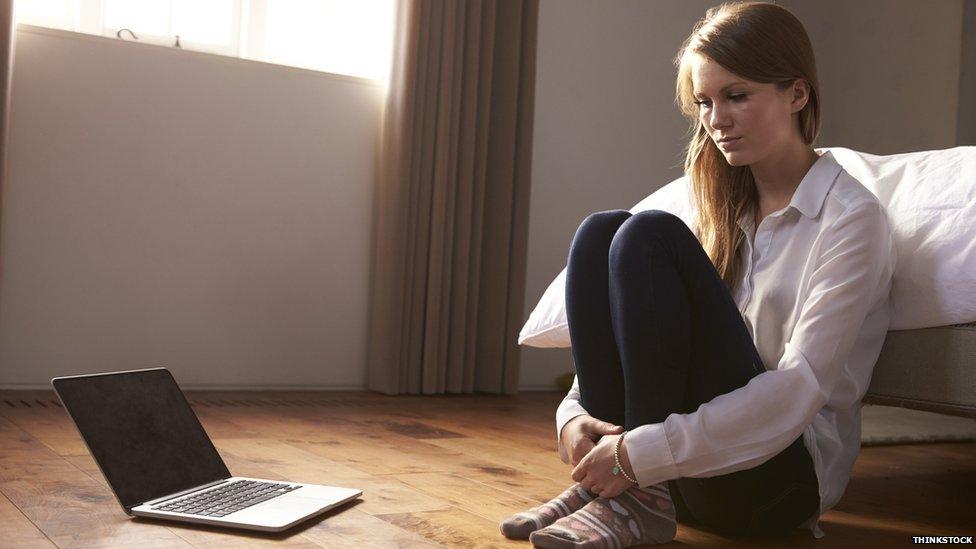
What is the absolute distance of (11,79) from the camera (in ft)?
8.77

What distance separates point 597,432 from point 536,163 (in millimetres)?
2416

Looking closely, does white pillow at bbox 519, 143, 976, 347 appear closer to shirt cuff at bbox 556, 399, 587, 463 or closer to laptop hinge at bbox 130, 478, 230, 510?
shirt cuff at bbox 556, 399, 587, 463

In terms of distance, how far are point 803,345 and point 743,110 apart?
33 cm

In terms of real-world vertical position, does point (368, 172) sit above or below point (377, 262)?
above

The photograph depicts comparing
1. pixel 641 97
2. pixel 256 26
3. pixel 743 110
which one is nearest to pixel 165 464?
pixel 743 110

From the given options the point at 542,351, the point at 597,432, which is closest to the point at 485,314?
the point at 542,351

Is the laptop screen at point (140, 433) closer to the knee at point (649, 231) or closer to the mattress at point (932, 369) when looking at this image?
the knee at point (649, 231)

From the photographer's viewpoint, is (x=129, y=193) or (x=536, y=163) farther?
(x=536, y=163)

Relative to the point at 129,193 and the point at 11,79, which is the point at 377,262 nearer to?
the point at 129,193

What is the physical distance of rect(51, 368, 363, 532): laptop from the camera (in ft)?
4.57

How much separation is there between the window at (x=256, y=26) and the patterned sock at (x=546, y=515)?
2.13 metres

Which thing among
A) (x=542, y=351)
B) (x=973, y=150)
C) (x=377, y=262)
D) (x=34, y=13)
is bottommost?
(x=542, y=351)

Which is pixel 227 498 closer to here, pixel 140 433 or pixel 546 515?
pixel 140 433

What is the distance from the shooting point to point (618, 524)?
1298 millimetres
